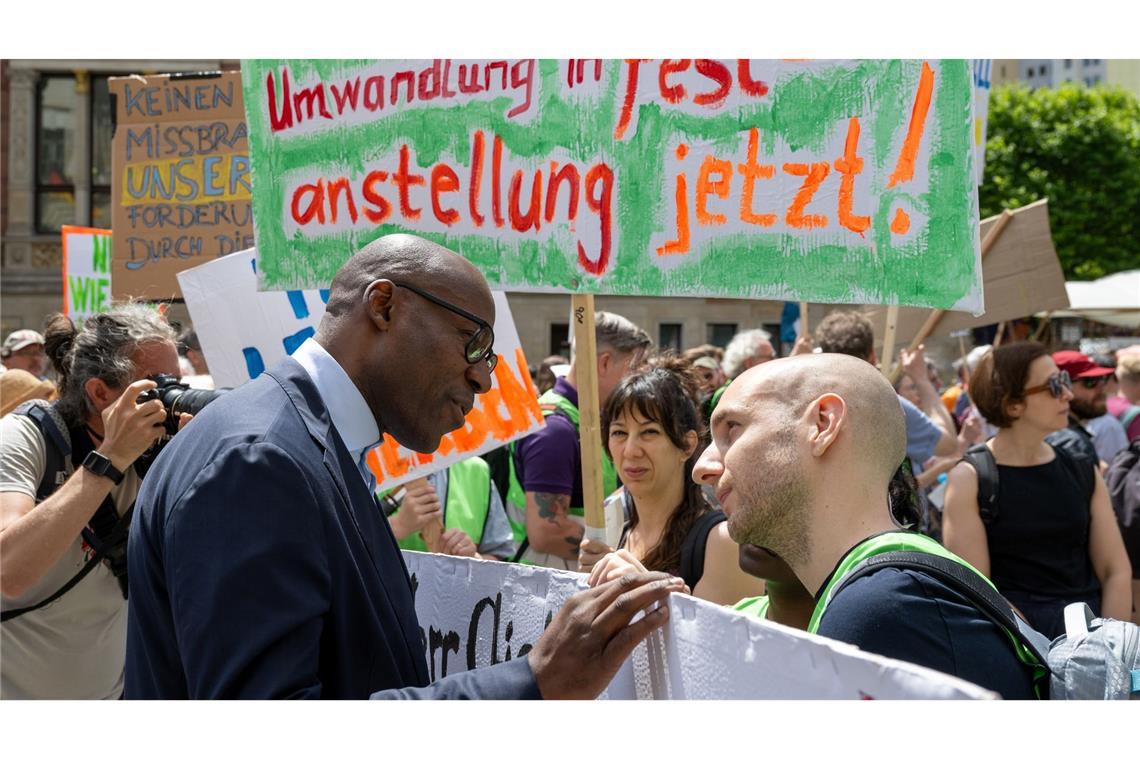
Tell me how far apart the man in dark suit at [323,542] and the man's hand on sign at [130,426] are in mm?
1235

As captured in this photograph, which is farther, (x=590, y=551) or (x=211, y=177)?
(x=211, y=177)

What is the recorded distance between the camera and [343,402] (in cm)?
191

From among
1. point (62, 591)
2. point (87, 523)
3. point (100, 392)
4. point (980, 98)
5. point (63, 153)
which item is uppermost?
point (63, 153)

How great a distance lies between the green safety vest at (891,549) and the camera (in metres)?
1.75

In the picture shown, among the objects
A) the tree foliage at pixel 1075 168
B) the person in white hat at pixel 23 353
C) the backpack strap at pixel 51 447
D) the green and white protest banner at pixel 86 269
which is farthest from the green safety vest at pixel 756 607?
the tree foliage at pixel 1075 168

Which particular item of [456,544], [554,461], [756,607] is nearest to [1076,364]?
[554,461]

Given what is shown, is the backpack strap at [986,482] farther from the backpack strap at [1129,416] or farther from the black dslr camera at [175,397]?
the backpack strap at [1129,416]

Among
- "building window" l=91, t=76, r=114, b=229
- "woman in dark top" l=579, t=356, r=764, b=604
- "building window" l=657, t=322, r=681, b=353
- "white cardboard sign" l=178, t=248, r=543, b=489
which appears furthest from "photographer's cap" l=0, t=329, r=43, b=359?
"building window" l=657, t=322, r=681, b=353

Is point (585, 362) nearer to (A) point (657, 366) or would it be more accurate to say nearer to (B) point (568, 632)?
(A) point (657, 366)

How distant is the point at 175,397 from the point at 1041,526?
283 cm

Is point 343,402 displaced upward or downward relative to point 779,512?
upward

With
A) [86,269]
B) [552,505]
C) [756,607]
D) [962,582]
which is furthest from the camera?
[86,269]

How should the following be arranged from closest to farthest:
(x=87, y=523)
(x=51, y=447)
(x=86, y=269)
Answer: (x=87, y=523) < (x=51, y=447) < (x=86, y=269)

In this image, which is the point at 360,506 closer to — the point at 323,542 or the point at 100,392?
the point at 323,542
